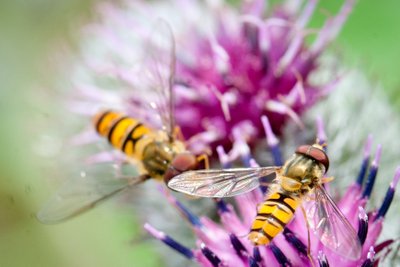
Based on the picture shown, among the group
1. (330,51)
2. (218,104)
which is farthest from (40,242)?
(330,51)

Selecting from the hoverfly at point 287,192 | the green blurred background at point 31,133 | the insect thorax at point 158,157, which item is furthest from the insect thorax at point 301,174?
the green blurred background at point 31,133

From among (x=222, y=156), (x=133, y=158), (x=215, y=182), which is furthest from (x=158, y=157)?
(x=215, y=182)

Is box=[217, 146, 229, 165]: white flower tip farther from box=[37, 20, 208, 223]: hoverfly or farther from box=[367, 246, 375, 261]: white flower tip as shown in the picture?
box=[367, 246, 375, 261]: white flower tip

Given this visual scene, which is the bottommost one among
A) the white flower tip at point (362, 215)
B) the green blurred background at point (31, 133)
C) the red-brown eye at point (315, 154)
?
the green blurred background at point (31, 133)

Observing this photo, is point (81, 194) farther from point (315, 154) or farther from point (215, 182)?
point (315, 154)

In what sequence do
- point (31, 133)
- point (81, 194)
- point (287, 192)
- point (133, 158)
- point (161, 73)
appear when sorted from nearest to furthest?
1. point (287, 192)
2. point (81, 194)
3. point (133, 158)
4. point (161, 73)
5. point (31, 133)

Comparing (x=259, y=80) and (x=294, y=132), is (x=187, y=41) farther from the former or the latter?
(x=294, y=132)

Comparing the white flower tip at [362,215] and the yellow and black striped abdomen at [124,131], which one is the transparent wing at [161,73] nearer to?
the yellow and black striped abdomen at [124,131]
